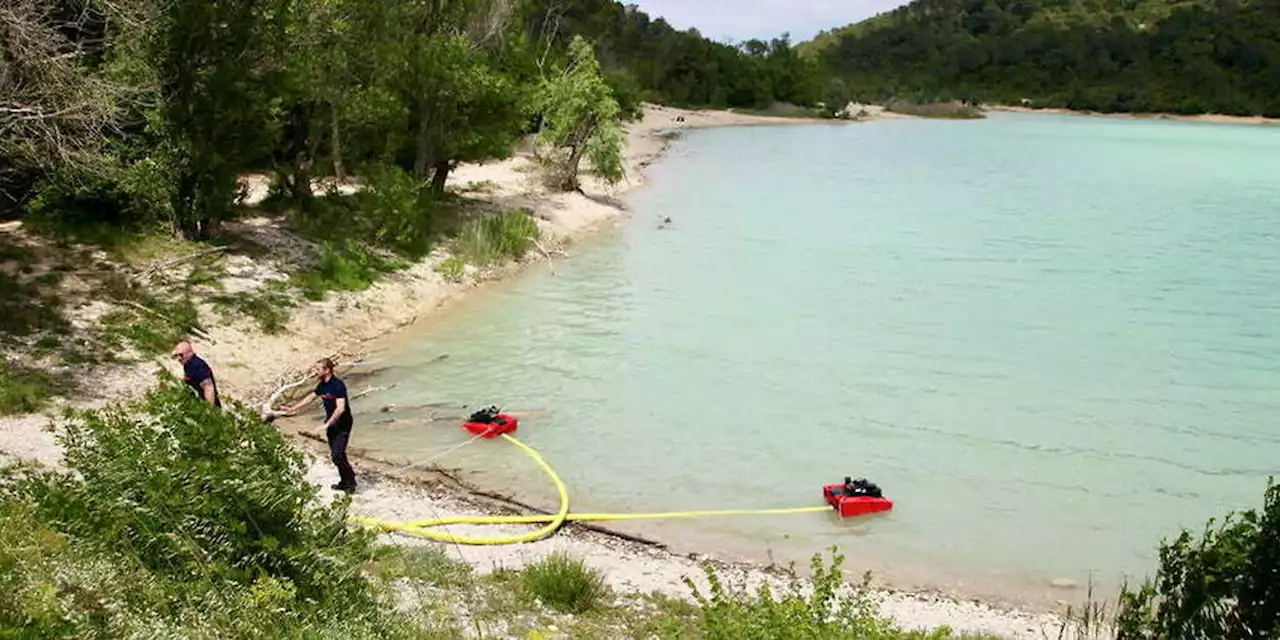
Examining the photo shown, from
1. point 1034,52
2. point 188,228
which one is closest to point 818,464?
point 188,228

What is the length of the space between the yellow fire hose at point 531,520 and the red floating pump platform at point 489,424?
132cm

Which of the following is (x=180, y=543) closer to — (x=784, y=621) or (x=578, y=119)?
(x=784, y=621)

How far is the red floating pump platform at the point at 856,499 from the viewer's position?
14.1 metres

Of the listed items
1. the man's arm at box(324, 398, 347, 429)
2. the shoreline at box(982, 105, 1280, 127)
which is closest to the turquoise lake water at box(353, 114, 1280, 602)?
the man's arm at box(324, 398, 347, 429)

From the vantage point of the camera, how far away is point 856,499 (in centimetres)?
1412

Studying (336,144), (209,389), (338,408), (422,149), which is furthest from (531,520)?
(422,149)

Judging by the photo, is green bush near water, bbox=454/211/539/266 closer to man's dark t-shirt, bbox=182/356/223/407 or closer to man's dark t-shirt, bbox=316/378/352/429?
man's dark t-shirt, bbox=316/378/352/429

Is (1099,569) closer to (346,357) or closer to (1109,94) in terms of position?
(346,357)

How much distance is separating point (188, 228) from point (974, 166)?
199 ft

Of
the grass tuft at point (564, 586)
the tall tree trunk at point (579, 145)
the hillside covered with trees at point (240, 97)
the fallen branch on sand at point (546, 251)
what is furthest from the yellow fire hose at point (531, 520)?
the tall tree trunk at point (579, 145)

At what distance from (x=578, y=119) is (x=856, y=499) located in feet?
94.6

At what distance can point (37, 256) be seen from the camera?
1919cm

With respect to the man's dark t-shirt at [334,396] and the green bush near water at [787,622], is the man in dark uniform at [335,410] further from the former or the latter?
the green bush near water at [787,622]

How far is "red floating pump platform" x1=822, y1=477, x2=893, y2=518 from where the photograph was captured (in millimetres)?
14070
